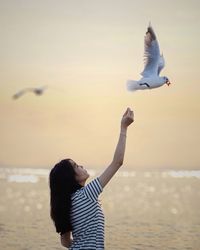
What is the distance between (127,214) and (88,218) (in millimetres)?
4076

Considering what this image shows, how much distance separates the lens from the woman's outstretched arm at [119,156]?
1431 millimetres

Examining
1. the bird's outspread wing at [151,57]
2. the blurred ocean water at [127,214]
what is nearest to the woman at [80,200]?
the bird's outspread wing at [151,57]

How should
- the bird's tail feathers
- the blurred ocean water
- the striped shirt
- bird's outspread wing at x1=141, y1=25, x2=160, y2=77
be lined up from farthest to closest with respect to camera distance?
the blurred ocean water, bird's outspread wing at x1=141, y1=25, x2=160, y2=77, the bird's tail feathers, the striped shirt

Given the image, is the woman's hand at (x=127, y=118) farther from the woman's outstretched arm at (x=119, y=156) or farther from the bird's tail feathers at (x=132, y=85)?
the bird's tail feathers at (x=132, y=85)

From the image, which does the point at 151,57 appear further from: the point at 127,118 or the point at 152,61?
the point at 127,118

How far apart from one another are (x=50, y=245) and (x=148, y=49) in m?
2.03

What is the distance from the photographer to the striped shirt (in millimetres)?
1421

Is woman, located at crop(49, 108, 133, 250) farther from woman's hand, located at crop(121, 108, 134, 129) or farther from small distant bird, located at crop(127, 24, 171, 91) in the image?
→ small distant bird, located at crop(127, 24, 171, 91)

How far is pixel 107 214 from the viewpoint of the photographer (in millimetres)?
5383

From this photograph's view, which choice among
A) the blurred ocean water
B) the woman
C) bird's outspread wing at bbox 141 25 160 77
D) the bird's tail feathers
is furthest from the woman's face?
the blurred ocean water

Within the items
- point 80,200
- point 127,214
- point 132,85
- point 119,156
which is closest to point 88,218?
point 80,200

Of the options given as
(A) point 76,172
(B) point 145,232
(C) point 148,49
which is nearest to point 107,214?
(B) point 145,232

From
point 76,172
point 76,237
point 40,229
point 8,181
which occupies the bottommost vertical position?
point 8,181

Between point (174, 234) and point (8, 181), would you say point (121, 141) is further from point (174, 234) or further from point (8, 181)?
point (8, 181)
